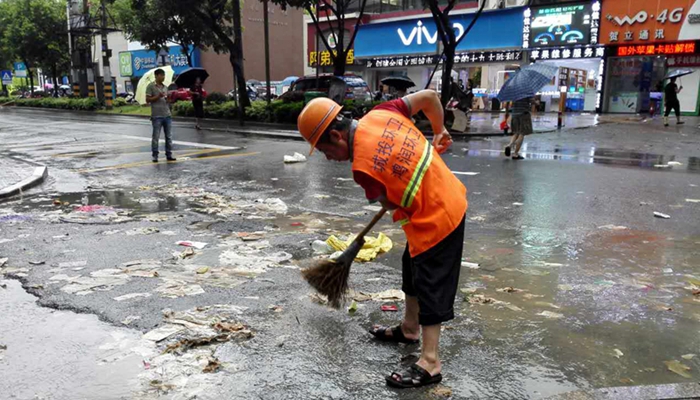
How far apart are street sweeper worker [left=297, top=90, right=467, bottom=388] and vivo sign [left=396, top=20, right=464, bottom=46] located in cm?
3062

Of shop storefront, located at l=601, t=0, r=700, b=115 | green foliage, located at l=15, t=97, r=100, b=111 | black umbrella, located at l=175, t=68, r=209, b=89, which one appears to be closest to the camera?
black umbrella, located at l=175, t=68, r=209, b=89

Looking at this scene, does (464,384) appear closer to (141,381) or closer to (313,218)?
(141,381)

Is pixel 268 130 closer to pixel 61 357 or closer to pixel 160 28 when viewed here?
pixel 160 28

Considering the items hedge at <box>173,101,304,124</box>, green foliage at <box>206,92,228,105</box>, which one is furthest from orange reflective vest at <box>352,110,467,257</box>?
green foliage at <box>206,92,228,105</box>

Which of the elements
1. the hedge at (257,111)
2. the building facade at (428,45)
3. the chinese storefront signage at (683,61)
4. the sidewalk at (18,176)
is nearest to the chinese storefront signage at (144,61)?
the building facade at (428,45)

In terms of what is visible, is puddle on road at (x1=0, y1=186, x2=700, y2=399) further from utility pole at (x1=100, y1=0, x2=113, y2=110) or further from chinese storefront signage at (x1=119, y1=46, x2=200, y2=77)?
chinese storefront signage at (x1=119, y1=46, x2=200, y2=77)

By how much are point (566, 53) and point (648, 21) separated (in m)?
3.86

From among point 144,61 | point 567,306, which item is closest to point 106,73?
point 144,61

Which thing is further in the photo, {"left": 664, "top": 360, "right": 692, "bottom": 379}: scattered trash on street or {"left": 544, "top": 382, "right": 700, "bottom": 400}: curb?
{"left": 664, "top": 360, "right": 692, "bottom": 379}: scattered trash on street

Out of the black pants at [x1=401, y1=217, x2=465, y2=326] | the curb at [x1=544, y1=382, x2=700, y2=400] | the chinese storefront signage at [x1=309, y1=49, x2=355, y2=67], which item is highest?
the chinese storefront signage at [x1=309, y1=49, x2=355, y2=67]

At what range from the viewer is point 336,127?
8.63 feet

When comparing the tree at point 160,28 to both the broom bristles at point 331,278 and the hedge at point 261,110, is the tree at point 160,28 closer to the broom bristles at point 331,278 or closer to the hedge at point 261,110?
the hedge at point 261,110

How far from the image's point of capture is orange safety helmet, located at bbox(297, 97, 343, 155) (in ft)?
8.55

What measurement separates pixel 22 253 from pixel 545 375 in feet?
15.4
